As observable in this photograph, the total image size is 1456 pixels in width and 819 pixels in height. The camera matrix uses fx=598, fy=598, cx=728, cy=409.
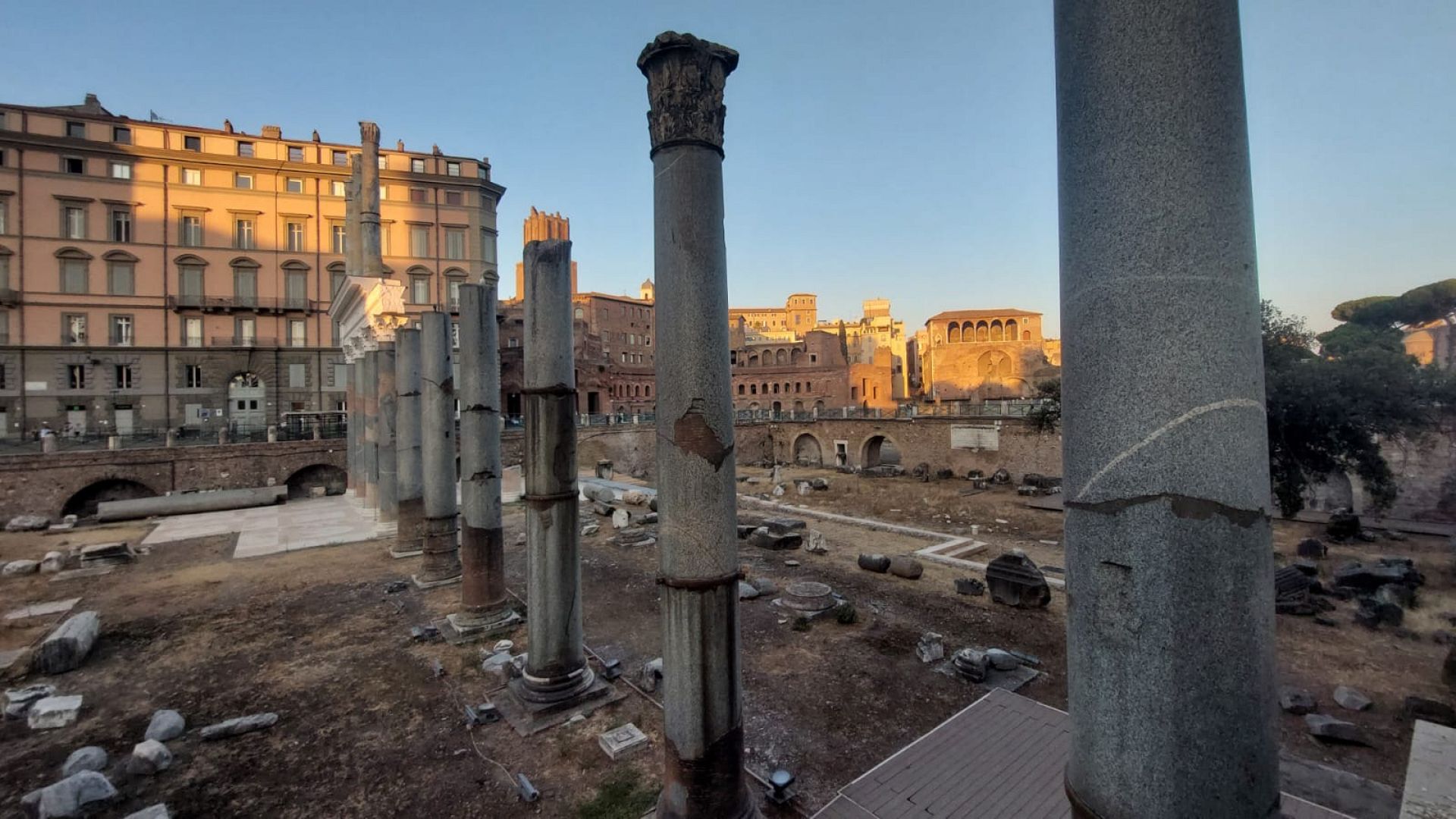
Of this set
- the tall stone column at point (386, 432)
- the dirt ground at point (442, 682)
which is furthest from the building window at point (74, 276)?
the dirt ground at point (442, 682)

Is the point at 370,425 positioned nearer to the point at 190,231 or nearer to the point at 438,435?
the point at 438,435

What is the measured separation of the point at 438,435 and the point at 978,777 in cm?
911

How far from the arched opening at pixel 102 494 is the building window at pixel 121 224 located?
15.7 metres

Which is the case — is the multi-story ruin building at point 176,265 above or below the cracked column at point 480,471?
above

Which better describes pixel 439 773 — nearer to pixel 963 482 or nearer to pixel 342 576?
pixel 342 576

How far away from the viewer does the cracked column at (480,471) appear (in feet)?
27.8

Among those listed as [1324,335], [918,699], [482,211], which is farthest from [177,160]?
[1324,335]

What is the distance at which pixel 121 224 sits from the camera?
2881 centimetres

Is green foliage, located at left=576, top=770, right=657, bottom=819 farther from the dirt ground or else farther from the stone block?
the stone block

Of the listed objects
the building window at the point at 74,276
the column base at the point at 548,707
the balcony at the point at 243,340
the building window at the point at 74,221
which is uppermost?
the building window at the point at 74,221

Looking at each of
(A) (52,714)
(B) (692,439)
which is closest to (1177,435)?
(B) (692,439)

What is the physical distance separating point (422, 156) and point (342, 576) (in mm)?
30756

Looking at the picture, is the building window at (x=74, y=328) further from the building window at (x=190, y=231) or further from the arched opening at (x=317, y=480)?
the arched opening at (x=317, y=480)

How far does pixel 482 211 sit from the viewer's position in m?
35.7
